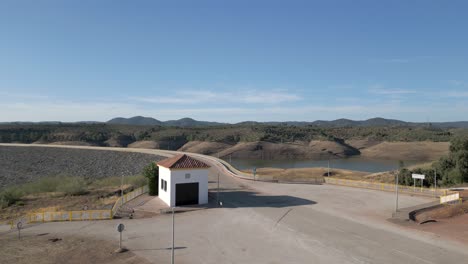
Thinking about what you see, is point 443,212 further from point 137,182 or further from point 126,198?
point 137,182

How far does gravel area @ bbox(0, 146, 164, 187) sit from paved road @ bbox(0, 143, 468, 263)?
3797 cm

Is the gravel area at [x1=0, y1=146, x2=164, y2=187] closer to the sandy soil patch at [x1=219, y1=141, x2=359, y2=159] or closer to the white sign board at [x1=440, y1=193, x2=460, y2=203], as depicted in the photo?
the sandy soil patch at [x1=219, y1=141, x2=359, y2=159]

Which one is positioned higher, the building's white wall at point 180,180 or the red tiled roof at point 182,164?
the red tiled roof at point 182,164

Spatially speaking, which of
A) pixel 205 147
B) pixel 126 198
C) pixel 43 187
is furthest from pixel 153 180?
pixel 205 147

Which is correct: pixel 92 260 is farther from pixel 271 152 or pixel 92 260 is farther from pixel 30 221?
pixel 271 152

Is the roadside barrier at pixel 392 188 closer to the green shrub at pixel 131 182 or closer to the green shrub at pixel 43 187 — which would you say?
the green shrub at pixel 131 182

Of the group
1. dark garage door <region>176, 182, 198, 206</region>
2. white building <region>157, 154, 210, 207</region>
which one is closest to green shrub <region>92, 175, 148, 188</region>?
white building <region>157, 154, 210, 207</region>

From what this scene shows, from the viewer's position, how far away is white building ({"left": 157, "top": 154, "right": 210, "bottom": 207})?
2638cm

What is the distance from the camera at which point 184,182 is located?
26.8 metres

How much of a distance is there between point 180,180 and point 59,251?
10.4 m

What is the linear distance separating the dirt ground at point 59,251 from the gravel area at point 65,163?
3978 centimetres

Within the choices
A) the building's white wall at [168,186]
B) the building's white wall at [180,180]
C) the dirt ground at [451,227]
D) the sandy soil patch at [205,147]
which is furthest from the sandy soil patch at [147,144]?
the dirt ground at [451,227]

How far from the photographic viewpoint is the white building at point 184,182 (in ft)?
86.5

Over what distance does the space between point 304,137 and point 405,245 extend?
313 ft
